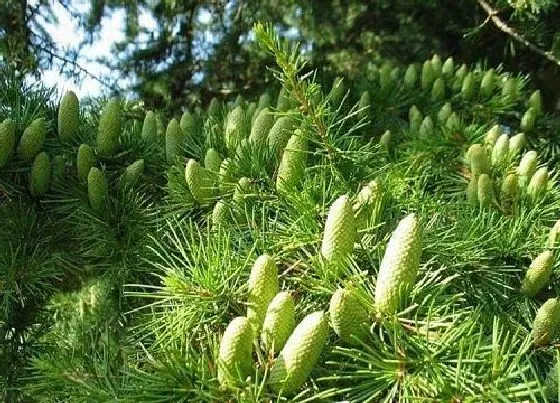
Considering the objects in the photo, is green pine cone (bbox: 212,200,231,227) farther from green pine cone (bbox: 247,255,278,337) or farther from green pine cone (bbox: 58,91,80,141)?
green pine cone (bbox: 58,91,80,141)

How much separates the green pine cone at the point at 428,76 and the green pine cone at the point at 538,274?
A: 99 centimetres

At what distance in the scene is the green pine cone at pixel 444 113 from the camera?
1645 millimetres

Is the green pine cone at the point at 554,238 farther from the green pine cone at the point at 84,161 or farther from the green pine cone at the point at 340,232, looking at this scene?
the green pine cone at the point at 84,161

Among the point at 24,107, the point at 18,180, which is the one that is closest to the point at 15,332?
the point at 18,180

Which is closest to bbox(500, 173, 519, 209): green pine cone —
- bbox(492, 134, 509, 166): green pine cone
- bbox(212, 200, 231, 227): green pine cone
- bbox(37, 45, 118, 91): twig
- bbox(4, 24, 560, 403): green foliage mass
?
bbox(4, 24, 560, 403): green foliage mass

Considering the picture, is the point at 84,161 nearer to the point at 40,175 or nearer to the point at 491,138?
the point at 40,175

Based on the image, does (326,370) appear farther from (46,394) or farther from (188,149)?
(188,149)

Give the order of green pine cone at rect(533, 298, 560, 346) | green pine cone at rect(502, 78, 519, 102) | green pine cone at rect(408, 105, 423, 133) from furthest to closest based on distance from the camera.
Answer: green pine cone at rect(502, 78, 519, 102) < green pine cone at rect(408, 105, 423, 133) < green pine cone at rect(533, 298, 560, 346)

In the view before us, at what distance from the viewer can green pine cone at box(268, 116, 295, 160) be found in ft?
3.48

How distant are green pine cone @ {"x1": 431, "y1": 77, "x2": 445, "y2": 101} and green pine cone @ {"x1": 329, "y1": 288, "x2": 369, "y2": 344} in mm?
1212

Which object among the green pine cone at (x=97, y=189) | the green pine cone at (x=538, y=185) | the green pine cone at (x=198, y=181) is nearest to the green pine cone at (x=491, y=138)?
the green pine cone at (x=538, y=185)

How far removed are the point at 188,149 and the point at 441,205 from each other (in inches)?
17.7

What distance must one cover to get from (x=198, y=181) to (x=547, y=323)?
0.52 metres

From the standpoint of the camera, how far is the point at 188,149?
126 cm
